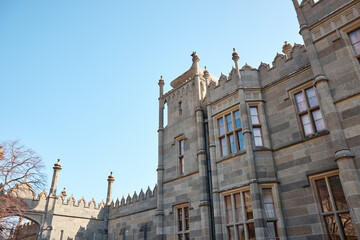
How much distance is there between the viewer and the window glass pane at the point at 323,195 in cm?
920

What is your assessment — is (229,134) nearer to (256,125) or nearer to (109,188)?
(256,125)

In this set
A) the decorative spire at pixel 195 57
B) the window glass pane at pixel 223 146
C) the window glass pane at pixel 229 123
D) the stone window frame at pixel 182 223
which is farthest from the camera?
the decorative spire at pixel 195 57

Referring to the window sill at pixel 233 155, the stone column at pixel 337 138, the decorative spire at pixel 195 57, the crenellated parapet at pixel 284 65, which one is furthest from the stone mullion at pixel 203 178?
the stone column at pixel 337 138

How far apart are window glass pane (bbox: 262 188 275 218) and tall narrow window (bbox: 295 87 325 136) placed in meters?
2.72

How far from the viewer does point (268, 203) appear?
415 inches

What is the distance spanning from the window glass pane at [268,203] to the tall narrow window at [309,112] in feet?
8.91

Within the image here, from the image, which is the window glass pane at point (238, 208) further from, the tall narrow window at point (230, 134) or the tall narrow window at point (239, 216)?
the tall narrow window at point (230, 134)

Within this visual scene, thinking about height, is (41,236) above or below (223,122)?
below

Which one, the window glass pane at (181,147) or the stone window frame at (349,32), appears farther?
the window glass pane at (181,147)

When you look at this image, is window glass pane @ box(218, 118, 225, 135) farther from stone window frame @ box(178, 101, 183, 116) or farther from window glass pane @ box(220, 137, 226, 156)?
stone window frame @ box(178, 101, 183, 116)

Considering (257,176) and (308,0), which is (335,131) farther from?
(308,0)

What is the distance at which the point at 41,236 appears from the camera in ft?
58.4

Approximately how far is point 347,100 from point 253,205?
495 centimetres

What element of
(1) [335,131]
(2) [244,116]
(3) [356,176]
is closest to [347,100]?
(1) [335,131]
